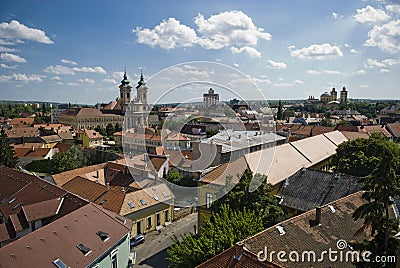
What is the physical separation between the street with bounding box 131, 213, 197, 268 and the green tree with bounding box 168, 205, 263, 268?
618cm

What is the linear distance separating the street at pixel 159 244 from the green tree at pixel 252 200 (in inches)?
221

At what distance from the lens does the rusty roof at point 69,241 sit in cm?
1068

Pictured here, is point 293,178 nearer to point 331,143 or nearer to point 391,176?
point 391,176

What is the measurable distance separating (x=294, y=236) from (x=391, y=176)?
5.06 metres

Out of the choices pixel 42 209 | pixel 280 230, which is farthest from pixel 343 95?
pixel 42 209

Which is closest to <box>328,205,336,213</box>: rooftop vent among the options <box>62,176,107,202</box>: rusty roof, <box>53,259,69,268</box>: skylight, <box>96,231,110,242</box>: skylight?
<box>96,231,110,242</box>: skylight

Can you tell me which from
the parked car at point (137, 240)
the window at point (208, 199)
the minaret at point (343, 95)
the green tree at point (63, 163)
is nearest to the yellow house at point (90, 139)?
the green tree at point (63, 163)

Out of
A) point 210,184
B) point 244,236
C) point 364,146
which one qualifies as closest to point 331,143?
point 364,146

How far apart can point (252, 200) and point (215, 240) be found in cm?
384

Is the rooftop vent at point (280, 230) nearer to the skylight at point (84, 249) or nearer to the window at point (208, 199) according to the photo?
the window at point (208, 199)

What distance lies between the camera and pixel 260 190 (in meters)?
14.6

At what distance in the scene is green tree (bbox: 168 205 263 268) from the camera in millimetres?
10992

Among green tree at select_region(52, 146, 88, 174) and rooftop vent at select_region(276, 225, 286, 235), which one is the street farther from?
green tree at select_region(52, 146, 88, 174)

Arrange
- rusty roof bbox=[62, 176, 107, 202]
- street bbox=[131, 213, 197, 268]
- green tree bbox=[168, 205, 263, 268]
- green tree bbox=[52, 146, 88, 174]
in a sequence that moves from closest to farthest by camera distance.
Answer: green tree bbox=[168, 205, 263, 268], street bbox=[131, 213, 197, 268], rusty roof bbox=[62, 176, 107, 202], green tree bbox=[52, 146, 88, 174]
